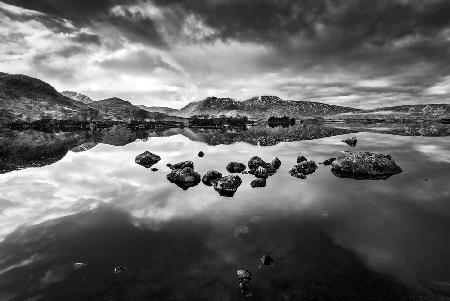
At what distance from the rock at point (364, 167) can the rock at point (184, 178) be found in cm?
1680

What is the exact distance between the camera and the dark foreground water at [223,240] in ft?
41.0

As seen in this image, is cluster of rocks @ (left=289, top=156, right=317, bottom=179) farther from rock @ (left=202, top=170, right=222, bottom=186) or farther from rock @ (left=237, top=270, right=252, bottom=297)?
rock @ (left=237, top=270, right=252, bottom=297)

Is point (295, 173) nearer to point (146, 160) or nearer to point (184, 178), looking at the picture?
point (184, 178)

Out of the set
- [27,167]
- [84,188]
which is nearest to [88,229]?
[84,188]

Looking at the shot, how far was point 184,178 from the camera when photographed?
101 feet

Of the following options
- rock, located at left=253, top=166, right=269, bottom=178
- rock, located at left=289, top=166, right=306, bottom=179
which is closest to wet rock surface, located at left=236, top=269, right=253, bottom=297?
rock, located at left=253, top=166, right=269, bottom=178

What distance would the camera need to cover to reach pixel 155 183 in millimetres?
30594

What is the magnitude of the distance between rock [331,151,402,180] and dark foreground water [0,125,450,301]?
3473mm

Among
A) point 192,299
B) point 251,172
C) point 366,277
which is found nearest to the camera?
point 192,299

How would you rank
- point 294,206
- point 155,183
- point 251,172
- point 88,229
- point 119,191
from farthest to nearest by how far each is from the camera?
point 251,172 < point 155,183 < point 119,191 < point 294,206 < point 88,229

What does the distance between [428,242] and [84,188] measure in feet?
92.1

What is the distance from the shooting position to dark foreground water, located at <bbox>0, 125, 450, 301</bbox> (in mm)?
12484

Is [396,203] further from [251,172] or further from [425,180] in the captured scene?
[251,172]

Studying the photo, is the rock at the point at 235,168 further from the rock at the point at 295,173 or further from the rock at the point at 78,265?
the rock at the point at 78,265
